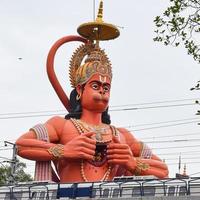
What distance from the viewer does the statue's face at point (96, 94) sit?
21297 millimetres

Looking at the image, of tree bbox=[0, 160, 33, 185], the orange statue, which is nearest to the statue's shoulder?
the orange statue

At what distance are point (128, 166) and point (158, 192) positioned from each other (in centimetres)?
352

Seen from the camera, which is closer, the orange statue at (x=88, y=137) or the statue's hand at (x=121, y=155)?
the orange statue at (x=88, y=137)

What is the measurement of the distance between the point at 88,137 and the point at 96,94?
1.69 m

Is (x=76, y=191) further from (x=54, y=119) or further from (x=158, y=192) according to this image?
(x=54, y=119)

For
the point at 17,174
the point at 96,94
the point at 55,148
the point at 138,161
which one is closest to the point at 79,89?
the point at 96,94

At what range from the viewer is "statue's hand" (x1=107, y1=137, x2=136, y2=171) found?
67.3 ft

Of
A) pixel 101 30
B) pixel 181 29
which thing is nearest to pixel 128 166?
pixel 101 30

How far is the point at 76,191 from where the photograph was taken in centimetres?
1823

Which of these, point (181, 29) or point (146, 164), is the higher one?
point (181, 29)

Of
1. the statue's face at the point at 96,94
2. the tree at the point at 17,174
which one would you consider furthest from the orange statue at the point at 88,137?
the tree at the point at 17,174

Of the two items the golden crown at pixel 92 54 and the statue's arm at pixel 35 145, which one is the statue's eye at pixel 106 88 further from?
the statue's arm at pixel 35 145

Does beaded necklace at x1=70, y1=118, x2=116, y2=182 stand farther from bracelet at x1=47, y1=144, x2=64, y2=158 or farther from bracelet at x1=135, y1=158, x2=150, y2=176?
bracelet at x1=135, y1=158, x2=150, y2=176

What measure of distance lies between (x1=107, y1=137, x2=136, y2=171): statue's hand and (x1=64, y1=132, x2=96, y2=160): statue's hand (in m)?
0.64
